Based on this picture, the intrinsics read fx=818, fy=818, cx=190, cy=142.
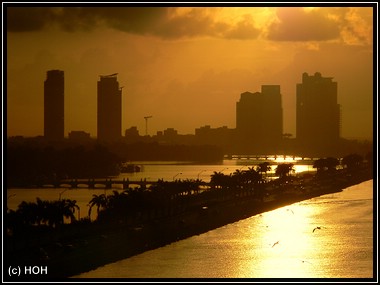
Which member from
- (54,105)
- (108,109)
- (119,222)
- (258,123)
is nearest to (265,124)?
(258,123)

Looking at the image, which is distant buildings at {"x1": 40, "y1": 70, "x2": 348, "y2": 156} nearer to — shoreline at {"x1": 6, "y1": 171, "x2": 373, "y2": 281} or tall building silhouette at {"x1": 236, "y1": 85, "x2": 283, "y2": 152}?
tall building silhouette at {"x1": 236, "y1": 85, "x2": 283, "y2": 152}

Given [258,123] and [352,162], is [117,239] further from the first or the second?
[258,123]

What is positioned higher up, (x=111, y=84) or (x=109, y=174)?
(x=111, y=84)

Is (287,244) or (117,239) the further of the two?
(287,244)

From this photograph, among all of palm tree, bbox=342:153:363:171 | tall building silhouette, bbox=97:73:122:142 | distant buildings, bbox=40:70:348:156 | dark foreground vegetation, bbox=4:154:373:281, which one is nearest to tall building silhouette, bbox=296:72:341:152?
distant buildings, bbox=40:70:348:156

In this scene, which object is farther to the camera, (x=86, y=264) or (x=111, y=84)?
(x=111, y=84)
